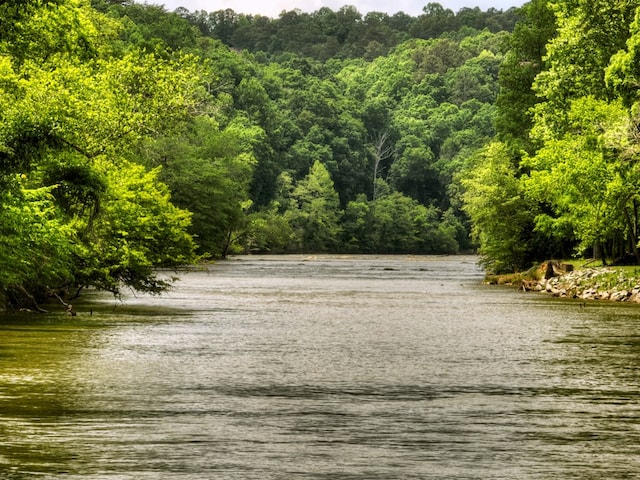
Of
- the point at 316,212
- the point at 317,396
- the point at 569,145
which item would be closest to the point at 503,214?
the point at 569,145

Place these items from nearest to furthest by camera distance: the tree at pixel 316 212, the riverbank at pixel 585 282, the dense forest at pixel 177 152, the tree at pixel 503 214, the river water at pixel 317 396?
the river water at pixel 317 396, the dense forest at pixel 177 152, the riverbank at pixel 585 282, the tree at pixel 503 214, the tree at pixel 316 212

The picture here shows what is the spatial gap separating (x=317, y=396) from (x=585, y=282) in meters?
36.8

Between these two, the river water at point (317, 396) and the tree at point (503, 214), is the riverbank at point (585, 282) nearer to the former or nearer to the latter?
the tree at point (503, 214)

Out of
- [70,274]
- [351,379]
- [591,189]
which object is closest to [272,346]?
[351,379]

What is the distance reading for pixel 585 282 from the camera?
5503 cm

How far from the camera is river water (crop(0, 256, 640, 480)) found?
46.5ft

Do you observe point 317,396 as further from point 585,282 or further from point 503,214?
point 503,214

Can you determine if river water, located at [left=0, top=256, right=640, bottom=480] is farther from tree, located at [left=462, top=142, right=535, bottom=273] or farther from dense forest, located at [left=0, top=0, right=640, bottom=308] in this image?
tree, located at [left=462, top=142, right=535, bottom=273]

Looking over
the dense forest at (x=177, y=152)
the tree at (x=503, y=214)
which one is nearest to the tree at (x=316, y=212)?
the dense forest at (x=177, y=152)

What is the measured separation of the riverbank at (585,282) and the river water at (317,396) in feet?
31.6

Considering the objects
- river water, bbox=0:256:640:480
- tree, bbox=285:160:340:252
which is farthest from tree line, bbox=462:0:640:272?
A: tree, bbox=285:160:340:252

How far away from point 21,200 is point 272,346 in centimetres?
793

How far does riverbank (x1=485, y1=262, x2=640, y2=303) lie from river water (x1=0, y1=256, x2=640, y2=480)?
965 cm

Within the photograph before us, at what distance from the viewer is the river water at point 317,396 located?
1418cm
